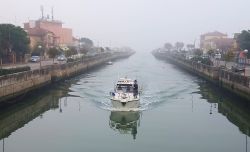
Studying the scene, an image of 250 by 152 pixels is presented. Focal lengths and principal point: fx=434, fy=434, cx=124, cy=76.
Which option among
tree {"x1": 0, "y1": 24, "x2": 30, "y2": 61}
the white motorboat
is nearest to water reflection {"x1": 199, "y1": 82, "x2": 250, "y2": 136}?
the white motorboat

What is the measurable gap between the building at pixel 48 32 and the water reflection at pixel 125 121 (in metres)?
72.6

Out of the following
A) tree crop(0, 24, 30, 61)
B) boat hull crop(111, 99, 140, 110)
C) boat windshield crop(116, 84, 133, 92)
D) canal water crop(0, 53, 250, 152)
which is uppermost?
tree crop(0, 24, 30, 61)

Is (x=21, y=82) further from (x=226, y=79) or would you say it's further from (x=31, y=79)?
(x=226, y=79)

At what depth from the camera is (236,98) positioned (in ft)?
174

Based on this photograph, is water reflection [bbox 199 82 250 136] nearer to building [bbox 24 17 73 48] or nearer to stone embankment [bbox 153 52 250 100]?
stone embankment [bbox 153 52 250 100]

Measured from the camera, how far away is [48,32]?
416 feet

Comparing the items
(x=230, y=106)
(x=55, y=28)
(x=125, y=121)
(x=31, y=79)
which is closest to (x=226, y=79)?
(x=230, y=106)

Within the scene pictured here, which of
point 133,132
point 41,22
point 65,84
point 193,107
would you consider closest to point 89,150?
point 133,132

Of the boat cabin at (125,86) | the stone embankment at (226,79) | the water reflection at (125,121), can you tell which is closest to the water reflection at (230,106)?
the stone embankment at (226,79)

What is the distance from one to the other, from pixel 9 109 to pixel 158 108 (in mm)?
15706

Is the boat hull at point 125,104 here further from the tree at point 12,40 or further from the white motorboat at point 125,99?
the tree at point 12,40

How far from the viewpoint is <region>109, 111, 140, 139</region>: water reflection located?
37.4m

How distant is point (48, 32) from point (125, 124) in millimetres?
91795

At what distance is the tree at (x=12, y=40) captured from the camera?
8062cm
